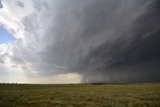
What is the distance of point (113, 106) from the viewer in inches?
1009

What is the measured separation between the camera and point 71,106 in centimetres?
2683

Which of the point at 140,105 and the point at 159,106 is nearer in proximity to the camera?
the point at 159,106

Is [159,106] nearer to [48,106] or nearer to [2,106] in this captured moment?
[48,106]

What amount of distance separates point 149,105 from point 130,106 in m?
2.82

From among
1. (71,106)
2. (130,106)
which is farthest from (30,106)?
(130,106)

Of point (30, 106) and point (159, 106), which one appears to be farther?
point (30, 106)

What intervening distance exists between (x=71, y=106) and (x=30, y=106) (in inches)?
232

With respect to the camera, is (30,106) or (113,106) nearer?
(113,106)

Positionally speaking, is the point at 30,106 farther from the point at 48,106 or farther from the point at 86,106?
the point at 86,106

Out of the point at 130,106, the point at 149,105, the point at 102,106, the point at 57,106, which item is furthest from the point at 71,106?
the point at 149,105

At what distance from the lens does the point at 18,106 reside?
2778cm

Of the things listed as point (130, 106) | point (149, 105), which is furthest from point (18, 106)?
point (149, 105)

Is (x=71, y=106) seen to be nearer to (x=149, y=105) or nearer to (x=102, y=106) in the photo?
(x=102, y=106)

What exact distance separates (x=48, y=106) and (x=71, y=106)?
131 inches
